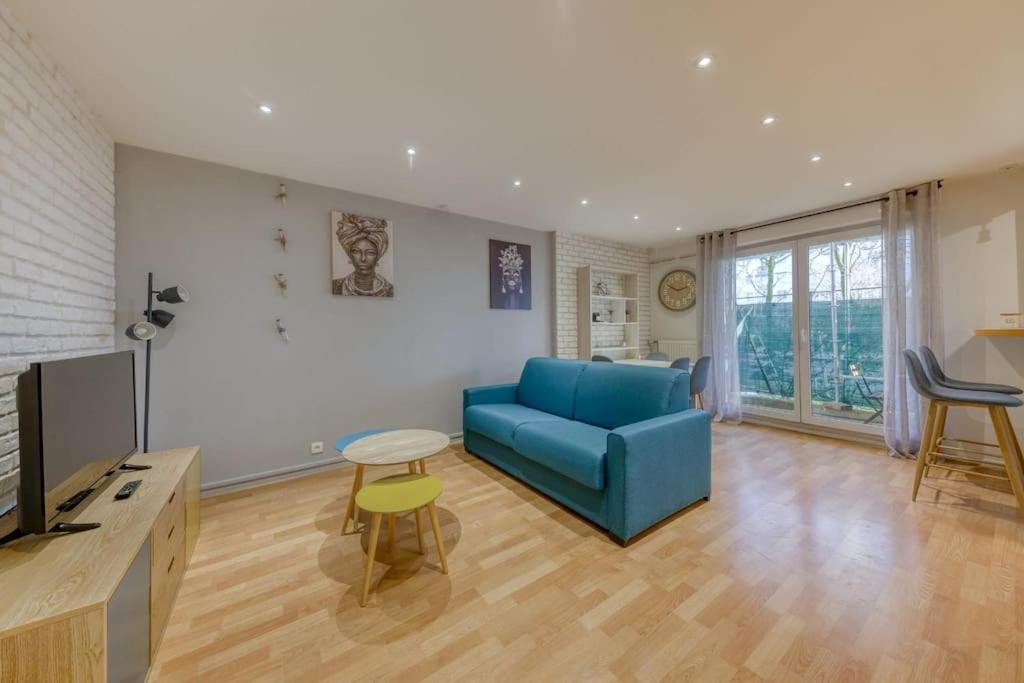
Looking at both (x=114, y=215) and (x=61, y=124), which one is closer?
(x=61, y=124)

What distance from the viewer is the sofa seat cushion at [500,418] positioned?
110 inches

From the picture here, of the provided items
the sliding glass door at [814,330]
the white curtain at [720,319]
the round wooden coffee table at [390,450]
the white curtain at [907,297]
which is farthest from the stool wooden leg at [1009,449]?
the round wooden coffee table at [390,450]


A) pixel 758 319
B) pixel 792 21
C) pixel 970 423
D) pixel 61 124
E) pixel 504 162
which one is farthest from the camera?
pixel 758 319

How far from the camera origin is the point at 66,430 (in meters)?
1.26

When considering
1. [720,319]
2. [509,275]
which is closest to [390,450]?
[509,275]

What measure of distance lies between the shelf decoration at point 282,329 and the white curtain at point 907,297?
211 inches

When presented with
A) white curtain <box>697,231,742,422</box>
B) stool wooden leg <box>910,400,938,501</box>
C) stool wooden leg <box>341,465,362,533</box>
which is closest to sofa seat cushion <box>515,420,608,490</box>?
stool wooden leg <box>341,465,362,533</box>

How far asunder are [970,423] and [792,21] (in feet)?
12.6

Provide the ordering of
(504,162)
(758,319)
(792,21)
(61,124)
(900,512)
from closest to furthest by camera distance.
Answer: (792,21) → (61,124) → (900,512) → (504,162) → (758,319)

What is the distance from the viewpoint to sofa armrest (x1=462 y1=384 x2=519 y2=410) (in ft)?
11.4

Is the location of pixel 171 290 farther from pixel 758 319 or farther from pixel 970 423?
pixel 970 423

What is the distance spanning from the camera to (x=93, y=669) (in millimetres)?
909

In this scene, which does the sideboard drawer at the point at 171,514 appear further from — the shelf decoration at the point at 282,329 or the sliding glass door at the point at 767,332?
the sliding glass door at the point at 767,332

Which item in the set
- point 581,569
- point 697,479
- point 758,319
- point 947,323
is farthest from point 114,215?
point 947,323
